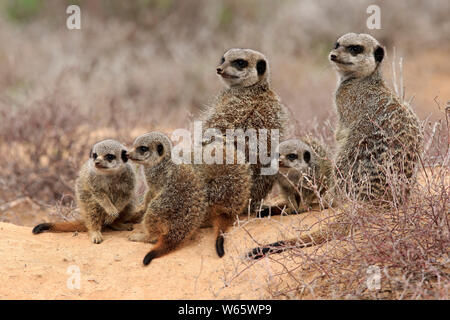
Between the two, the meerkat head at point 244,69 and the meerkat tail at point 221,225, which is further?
the meerkat head at point 244,69

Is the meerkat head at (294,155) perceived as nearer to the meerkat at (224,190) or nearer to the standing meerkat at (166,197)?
the meerkat at (224,190)

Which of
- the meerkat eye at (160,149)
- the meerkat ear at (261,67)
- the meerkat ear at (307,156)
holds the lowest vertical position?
the meerkat ear at (307,156)

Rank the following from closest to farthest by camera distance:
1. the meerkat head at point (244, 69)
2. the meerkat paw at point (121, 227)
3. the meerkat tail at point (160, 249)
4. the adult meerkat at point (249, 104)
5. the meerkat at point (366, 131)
Answer: the meerkat tail at point (160, 249)
the meerkat at point (366, 131)
the meerkat paw at point (121, 227)
the adult meerkat at point (249, 104)
the meerkat head at point (244, 69)

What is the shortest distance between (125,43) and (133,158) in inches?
367

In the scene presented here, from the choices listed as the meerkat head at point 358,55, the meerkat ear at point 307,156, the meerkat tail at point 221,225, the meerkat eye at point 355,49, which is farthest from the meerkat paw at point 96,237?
the meerkat eye at point 355,49

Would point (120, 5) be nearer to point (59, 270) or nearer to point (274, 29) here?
point (274, 29)

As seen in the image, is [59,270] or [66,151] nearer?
[59,270]

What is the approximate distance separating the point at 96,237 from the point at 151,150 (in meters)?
0.67

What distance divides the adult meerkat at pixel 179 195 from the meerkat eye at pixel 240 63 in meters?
0.87

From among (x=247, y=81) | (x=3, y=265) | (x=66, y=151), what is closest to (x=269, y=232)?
(x=247, y=81)

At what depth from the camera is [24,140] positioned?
6.65m

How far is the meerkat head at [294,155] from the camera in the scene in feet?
13.3

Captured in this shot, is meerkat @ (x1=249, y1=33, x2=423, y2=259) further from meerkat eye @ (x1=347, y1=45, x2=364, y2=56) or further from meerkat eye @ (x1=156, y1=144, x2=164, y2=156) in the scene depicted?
meerkat eye @ (x1=156, y1=144, x2=164, y2=156)

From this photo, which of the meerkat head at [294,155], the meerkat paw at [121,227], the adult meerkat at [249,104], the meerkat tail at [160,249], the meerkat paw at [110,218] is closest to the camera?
the meerkat tail at [160,249]
